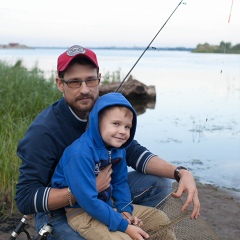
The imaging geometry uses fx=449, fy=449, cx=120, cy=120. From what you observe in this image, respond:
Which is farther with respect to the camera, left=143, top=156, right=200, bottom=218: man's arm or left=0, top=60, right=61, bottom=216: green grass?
left=0, top=60, right=61, bottom=216: green grass

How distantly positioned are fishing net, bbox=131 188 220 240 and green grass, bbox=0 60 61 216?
1.62 metres

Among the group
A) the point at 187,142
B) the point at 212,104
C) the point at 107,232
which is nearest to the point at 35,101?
the point at 187,142

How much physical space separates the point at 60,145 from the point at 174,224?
774mm

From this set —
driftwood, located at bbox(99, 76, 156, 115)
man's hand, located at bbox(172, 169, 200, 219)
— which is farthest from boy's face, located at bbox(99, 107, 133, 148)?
driftwood, located at bbox(99, 76, 156, 115)

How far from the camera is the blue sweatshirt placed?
241 cm

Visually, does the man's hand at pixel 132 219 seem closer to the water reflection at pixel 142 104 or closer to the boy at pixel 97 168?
the boy at pixel 97 168

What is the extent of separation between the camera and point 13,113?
639 centimetres

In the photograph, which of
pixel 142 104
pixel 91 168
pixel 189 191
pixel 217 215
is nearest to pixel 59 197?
pixel 91 168

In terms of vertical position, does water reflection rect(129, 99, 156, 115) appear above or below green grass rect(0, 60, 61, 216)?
below

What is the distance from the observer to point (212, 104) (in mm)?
11867

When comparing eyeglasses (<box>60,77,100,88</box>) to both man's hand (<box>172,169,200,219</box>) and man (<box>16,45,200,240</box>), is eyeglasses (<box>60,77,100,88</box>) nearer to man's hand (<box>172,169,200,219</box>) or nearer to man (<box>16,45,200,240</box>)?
man (<box>16,45,200,240</box>)

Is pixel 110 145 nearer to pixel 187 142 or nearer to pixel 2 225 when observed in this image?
pixel 2 225

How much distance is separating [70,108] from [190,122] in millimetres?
7209

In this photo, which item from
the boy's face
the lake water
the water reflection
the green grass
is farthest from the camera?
the water reflection
